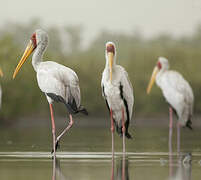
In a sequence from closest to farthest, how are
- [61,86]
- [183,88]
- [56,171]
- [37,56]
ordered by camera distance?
1. [56,171]
2. [61,86]
3. [37,56]
4. [183,88]

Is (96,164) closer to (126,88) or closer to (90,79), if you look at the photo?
(126,88)

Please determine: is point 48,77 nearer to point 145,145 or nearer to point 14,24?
point 145,145

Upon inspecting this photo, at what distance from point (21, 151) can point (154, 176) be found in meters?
4.65

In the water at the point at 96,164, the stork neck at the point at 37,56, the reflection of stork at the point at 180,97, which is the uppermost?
the stork neck at the point at 37,56

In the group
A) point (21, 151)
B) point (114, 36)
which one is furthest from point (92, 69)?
point (114, 36)

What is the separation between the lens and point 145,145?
15.5 m

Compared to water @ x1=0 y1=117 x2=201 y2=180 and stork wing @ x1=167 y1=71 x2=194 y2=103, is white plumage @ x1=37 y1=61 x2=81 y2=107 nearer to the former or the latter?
water @ x1=0 y1=117 x2=201 y2=180

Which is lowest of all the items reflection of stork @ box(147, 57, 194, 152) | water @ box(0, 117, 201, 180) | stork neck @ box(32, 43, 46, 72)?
water @ box(0, 117, 201, 180)

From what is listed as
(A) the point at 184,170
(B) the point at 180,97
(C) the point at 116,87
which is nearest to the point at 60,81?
(C) the point at 116,87

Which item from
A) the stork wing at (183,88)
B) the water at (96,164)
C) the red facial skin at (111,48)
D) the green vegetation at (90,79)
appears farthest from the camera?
the green vegetation at (90,79)

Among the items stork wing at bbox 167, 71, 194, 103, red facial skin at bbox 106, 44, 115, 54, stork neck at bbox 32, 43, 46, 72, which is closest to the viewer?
red facial skin at bbox 106, 44, 115, 54

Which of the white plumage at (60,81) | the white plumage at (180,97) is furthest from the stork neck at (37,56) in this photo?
the white plumage at (180,97)

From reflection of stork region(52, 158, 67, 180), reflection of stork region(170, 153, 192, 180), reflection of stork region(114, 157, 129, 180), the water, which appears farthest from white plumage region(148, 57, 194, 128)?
reflection of stork region(52, 158, 67, 180)

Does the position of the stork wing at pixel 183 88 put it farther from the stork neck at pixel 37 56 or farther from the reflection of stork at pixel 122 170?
the reflection of stork at pixel 122 170
